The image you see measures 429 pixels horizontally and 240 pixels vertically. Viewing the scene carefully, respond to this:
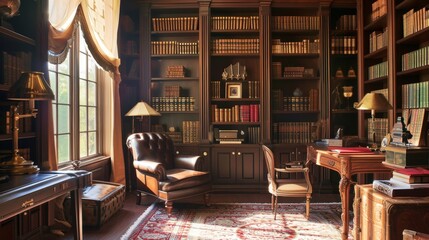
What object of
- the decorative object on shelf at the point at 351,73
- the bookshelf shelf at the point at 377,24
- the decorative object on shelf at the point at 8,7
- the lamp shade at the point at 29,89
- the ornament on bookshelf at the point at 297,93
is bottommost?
the lamp shade at the point at 29,89

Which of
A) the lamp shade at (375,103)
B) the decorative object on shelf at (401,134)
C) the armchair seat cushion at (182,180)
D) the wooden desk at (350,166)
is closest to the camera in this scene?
the decorative object on shelf at (401,134)

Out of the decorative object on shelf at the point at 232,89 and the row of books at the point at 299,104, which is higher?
the decorative object on shelf at the point at 232,89

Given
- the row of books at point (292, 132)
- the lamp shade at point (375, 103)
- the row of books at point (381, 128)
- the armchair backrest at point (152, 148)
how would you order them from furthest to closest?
the row of books at point (292, 132) < the armchair backrest at point (152, 148) < the row of books at point (381, 128) < the lamp shade at point (375, 103)

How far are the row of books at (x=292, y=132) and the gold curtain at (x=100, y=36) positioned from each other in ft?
7.96

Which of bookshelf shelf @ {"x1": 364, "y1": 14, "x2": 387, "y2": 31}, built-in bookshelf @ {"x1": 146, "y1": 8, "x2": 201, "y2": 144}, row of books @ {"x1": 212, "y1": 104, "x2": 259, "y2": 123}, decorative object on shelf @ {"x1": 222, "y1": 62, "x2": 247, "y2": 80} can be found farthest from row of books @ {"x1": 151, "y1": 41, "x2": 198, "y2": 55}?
bookshelf shelf @ {"x1": 364, "y1": 14, "x2": 387, "y2": 31}

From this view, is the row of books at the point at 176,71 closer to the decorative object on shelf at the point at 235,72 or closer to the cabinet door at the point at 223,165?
the decorative object on shelf at the point at 235,72

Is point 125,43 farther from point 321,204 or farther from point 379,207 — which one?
point 379,207

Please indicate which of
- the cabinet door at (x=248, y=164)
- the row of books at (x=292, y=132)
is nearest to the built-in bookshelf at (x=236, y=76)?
the cabinet door at (x=248, y=164)

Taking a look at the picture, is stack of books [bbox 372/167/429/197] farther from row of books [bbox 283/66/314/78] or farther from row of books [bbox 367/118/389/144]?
row of books [bbox 283/66/314/78]

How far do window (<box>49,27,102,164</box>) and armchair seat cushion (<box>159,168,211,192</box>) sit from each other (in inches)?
45.1

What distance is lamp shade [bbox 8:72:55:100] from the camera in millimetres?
2410

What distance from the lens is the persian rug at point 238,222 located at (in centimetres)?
344

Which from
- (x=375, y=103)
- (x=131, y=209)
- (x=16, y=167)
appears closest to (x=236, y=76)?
(x=375, y=103)

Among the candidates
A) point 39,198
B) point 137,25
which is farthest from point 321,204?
point 137,25
